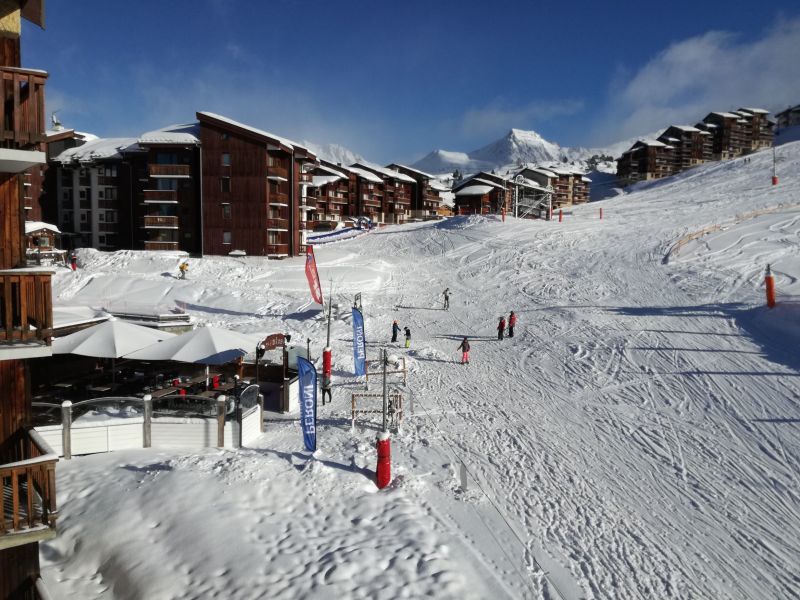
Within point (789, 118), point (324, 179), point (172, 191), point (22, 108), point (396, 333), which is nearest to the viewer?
point (22, 108)

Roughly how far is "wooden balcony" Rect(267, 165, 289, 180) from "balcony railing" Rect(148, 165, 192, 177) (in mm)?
6903

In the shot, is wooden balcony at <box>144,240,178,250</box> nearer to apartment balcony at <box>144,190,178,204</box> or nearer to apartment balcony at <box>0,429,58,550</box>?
apartment balcony at <box>144,190,178,204</box>

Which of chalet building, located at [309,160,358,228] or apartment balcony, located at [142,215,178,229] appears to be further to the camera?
chalet building, located at [309,160,358,228]

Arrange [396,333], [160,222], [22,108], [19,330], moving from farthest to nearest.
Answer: [160,222]
[396,333]
[22,108]
[19,330]

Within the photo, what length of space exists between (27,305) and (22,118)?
2.37 meters

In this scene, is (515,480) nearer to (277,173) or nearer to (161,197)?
(277,173)

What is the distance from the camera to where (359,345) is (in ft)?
62.2

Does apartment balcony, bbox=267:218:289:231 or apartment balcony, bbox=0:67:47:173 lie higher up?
apartment balcony, bbox=267:218:289:231

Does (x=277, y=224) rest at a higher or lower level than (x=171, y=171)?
lower

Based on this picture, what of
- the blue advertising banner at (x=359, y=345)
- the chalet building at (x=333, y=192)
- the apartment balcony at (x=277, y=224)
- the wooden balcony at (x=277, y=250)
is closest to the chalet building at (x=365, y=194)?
Answer: the chalet building at (x=333, y=192)

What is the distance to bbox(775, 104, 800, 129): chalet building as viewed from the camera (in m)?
111

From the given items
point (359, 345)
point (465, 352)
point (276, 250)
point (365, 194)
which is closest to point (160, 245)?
point (276, 250)

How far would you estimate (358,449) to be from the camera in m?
12.8

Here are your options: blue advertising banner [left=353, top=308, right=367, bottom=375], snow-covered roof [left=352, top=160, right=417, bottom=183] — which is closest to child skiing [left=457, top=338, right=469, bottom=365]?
blue advertising banner [left=353, top=308, right=367, bottom=375]
